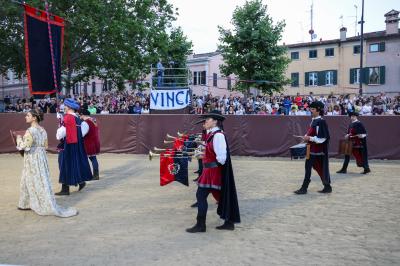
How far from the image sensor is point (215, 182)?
6.53 meters

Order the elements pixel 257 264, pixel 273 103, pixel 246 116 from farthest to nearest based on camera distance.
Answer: pixel 273 103 < pixel 246 116 < pixel 257 264

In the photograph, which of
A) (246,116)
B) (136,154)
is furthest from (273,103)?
(136,154)

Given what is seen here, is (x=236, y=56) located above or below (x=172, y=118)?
above

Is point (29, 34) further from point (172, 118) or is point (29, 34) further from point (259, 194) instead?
point (172, 118)

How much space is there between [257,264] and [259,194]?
4672 mm

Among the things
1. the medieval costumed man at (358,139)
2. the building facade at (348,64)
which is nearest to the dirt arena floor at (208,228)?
the medieval costumed man at (358,139)

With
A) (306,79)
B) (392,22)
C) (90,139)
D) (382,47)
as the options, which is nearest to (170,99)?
(90,139)

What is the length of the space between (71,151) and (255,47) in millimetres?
24952

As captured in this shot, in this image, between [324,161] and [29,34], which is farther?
[324,161]

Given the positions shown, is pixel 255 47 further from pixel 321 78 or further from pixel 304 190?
pixel 304 190

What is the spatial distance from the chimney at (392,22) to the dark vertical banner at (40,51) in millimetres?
37769

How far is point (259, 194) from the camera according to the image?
977 cm

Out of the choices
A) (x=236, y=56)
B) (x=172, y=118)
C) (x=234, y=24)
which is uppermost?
(x=234, y=24)

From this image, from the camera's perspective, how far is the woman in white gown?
759cm
